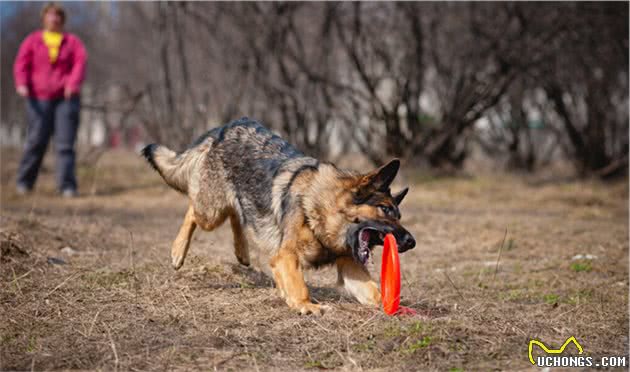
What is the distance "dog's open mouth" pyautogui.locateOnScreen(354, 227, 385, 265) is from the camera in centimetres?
492

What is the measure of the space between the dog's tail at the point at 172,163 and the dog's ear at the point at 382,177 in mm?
2128

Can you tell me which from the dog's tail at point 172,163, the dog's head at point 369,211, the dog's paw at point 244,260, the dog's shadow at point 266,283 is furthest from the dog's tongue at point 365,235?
the dog's tail at point 172,163

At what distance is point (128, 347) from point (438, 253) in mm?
4857

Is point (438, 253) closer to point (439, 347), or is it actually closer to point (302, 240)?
point (302, 240)

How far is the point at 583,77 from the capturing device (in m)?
15.0

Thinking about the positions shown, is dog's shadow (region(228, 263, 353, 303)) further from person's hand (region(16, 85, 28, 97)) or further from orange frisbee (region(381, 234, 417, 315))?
person's hand (region(16, 85, 28, 97))

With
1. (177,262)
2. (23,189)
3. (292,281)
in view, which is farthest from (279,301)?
(23,189)

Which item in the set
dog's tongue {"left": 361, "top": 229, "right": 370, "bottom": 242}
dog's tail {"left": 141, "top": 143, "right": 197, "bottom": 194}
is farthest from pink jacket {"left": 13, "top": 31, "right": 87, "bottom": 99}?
dog's tongue {"left": 361, "top": 229, "right": 370, "bottom": 242}

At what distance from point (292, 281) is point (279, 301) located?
32cm

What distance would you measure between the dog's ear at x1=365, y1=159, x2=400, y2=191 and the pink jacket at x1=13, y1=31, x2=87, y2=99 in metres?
8.02

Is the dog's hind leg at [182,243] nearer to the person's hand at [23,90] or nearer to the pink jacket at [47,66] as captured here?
the pink jacket at [47,66]

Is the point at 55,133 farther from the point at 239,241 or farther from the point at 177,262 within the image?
the point at 177,262

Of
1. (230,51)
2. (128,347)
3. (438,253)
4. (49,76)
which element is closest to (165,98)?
(230,51)

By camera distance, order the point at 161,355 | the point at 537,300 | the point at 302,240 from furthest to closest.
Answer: the point at 537,300, the point at 302,240, the point at 161,355
